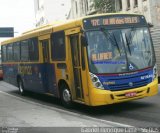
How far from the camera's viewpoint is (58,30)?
47.3 feet

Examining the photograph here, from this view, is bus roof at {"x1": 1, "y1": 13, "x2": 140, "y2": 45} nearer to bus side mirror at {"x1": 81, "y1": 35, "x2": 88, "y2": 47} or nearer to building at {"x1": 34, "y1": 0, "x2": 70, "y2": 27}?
bus side mirror at {"x1": 81, "y1": 35, "x2": 88, "y2": 47}

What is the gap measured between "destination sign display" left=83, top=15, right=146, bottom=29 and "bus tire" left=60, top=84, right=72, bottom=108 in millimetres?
2551

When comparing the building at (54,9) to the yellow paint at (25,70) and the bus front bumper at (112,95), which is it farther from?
the bus front bumper at (112,95)

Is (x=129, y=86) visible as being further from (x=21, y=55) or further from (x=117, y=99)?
(x=21, y=55)

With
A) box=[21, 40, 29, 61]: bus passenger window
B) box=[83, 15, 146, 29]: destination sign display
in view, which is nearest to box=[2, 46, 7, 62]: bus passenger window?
box=[21, 40, 29, 61]: bus passenger window

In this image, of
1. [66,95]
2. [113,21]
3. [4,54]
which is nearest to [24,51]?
[4,54]

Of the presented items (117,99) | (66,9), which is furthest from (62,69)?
(66,9)

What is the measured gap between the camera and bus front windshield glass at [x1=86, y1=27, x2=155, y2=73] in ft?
40.4

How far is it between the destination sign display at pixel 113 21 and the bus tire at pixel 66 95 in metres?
2.55

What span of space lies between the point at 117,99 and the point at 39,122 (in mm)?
2311

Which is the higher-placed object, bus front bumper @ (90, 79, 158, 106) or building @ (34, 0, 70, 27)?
building @ (34, 0, 70, 27)

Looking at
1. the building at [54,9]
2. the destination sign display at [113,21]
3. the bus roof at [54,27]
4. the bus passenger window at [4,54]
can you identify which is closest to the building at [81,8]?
the building at [54,9]

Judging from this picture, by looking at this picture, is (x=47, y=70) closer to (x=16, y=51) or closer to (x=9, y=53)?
(x=16, y=51)

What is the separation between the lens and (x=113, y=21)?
502 inches
